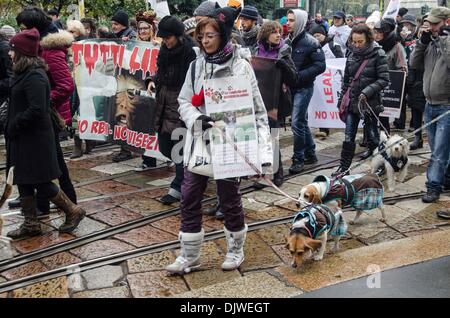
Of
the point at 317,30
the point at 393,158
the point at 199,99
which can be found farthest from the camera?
Result: the point at 317,30

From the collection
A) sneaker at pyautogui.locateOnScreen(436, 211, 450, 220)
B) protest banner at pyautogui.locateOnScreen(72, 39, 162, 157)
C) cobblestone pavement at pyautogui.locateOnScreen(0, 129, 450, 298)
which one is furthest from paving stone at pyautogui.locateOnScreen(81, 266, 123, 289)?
sneaker at pyautogui.locateOnScreen(436, 211, 450, 220)

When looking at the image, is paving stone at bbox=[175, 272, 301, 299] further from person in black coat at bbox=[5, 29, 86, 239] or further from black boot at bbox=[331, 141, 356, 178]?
black boot at bbox=[331, 141, 356, 178]

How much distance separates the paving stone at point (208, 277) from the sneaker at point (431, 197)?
284cm

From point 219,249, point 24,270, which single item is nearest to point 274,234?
point 219,249

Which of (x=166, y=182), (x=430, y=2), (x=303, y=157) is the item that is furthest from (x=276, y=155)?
(x=430, y=2)

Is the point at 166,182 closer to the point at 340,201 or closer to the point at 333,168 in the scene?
the point at 333,168

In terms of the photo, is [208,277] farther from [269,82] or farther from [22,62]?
[269,82]

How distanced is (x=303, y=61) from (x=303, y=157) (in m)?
1.33

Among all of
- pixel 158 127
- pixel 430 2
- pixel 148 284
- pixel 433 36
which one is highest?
pixel 430 2

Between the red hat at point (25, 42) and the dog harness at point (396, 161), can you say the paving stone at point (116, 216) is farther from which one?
the dog harness at point (396, 161)

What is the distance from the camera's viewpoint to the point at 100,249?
5.32 metres

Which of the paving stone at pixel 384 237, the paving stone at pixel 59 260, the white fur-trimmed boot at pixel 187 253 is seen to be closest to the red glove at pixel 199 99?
the white fur-trimmed boot at pixel 187 253

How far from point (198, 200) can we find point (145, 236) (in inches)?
48.7

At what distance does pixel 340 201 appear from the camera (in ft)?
17.8
